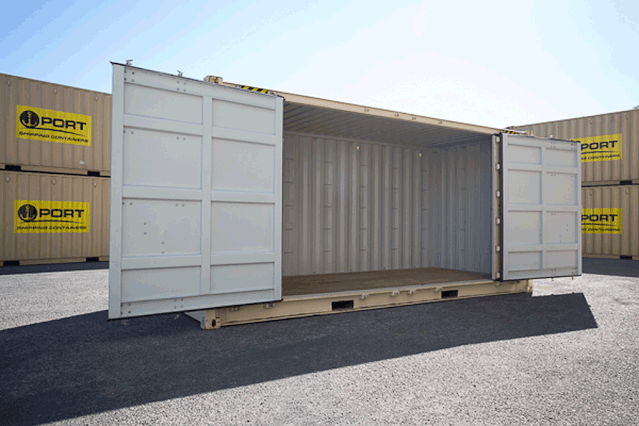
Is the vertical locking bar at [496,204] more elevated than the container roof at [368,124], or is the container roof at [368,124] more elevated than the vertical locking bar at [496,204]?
the container roof at [368,124]

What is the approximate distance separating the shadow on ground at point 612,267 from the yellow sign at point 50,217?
1329cm

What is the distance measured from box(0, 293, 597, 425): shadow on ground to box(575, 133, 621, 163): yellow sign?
937 cm

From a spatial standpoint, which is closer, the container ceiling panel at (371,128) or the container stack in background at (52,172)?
the container ceiling panel at (371,128)

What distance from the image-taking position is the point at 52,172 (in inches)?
456

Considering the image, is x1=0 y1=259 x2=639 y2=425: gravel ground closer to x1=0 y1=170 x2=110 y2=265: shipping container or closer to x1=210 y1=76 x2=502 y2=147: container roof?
x1=210 y1=76 x2=502 y2=147: container roof

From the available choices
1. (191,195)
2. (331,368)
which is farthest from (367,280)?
(191,195)

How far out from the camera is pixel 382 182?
848 centimetres

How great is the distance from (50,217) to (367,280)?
9.36 metres

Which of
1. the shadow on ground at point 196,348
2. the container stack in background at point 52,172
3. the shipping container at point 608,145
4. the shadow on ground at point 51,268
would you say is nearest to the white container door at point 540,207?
the shadow on ground at point 196,348

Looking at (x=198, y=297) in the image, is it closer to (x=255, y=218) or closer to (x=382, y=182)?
(x=255, y=218)

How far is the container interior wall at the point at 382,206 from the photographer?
7.54 m

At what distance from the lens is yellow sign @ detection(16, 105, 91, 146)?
11.1 meters

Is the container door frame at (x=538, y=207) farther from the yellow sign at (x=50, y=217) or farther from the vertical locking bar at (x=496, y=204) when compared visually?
the yellow sign at (x=50, y=217)

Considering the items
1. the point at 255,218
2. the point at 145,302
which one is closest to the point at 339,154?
the point at 255,218
